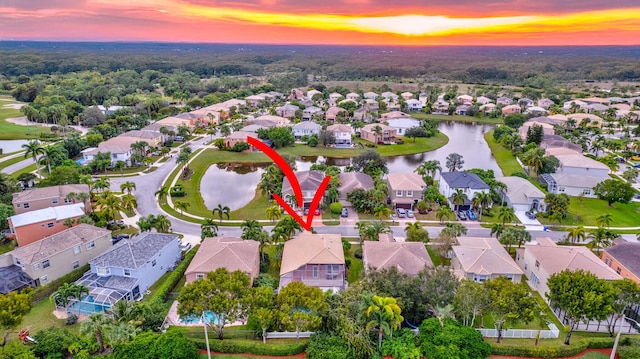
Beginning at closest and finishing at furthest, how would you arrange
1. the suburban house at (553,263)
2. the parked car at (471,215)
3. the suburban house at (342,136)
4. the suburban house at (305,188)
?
the suburban house at (553,263) < the parked car at (471,215) < the suburban house at (305,188) < the suburban house at (342,136)

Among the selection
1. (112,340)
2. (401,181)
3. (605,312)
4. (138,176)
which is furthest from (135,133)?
(605,312)

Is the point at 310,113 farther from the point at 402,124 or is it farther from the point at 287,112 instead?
the point at 402,124

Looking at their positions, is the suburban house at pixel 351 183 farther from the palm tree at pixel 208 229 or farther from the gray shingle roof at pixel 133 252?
the gray shingle roof at pixel 133 252

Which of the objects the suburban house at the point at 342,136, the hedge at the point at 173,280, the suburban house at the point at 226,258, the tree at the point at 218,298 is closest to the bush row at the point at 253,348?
the tree at the point at 218,298

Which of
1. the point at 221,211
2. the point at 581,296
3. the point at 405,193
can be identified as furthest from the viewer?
the point at 405,193

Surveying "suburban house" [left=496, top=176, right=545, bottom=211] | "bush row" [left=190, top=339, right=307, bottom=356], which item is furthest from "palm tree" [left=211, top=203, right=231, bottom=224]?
"suburban house" [left=496, top=176, right=545, bottom=211]

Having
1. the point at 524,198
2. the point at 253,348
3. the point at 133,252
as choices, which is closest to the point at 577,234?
the point at 524,198

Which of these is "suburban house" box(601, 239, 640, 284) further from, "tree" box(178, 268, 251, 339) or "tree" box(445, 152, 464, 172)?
"tree" box(178, 268, 251, 339)
